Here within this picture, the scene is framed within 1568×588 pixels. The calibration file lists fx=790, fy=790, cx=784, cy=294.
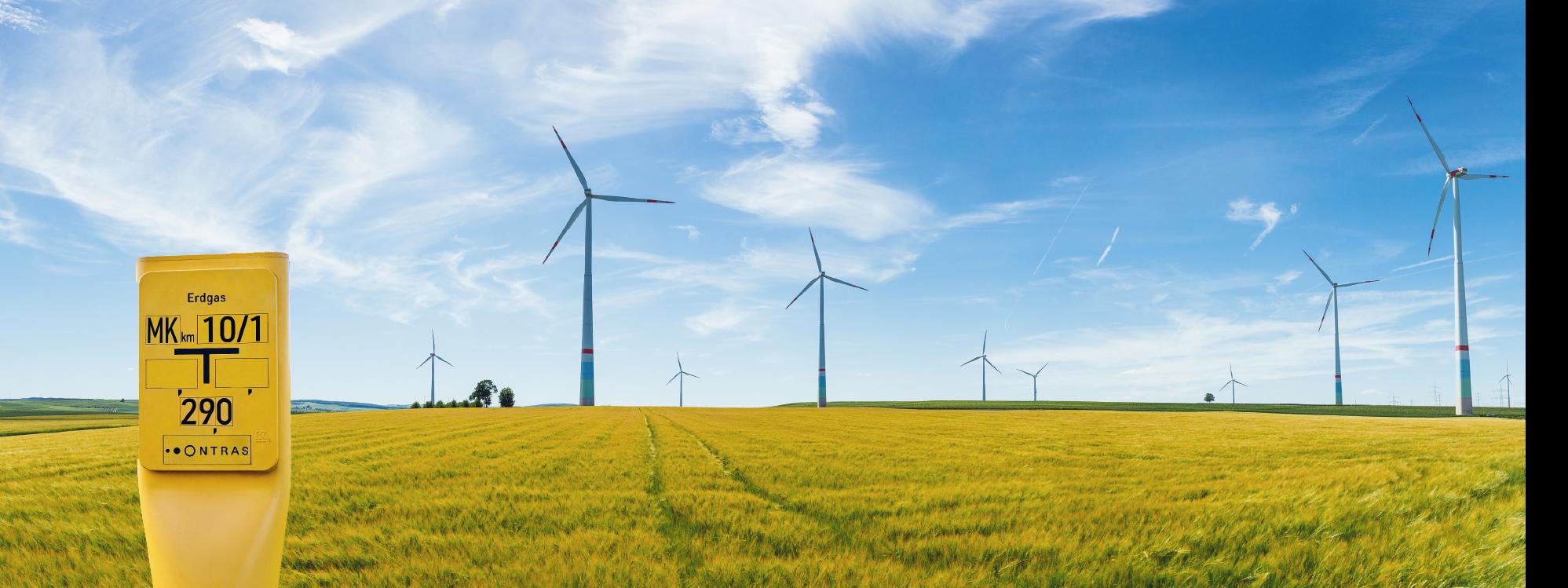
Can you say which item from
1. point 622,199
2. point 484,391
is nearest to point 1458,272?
point 622,199

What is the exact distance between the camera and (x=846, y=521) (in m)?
7.96

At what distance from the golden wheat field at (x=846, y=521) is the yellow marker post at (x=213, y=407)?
1884mm

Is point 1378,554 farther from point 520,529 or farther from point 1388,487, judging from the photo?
point 520,529

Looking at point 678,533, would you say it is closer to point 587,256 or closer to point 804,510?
point 804,510

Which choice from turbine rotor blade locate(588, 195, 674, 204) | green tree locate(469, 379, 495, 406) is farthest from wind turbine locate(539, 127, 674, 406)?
green tree locate(469, 379, 495, 406)

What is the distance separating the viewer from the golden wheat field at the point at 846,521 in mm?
5949

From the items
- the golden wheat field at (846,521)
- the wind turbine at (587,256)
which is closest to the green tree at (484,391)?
the wind turbine at (587,256)

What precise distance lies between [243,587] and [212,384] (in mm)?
1068

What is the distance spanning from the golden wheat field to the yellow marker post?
6.18 feet

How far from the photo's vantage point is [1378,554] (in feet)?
21.6

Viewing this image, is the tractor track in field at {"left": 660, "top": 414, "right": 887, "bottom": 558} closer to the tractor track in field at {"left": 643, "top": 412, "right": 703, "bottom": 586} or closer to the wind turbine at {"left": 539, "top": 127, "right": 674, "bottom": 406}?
the tractor track in field at {"left": 643, "top": 412, "right": 703, "bottom": 586}

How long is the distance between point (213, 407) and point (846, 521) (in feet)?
18.6

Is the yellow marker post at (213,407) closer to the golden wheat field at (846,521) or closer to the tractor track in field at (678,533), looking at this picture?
the golden wheat field at (846,521)
